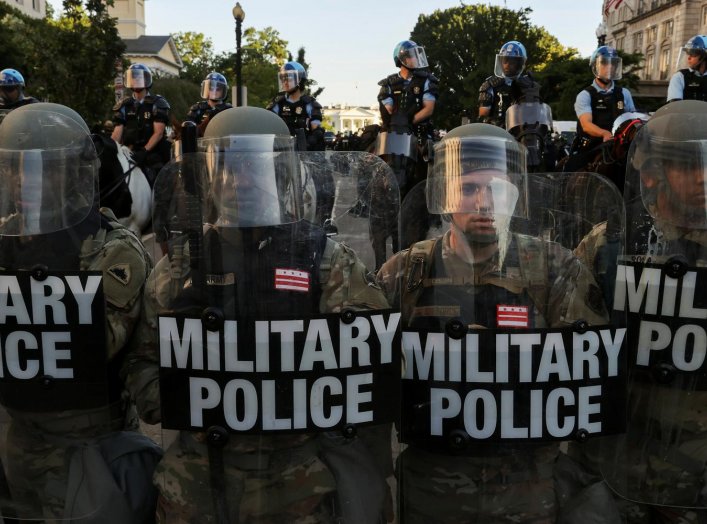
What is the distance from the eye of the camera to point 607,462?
8.04 ft

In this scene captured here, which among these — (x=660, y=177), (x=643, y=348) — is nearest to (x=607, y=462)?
(x=643, y=348)

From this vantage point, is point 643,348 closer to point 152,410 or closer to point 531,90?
point 152,410

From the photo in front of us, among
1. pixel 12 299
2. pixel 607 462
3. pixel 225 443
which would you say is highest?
pixel 12 299

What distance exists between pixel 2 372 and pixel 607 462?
1.92 meters

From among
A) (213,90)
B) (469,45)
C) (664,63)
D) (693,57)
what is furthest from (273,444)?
(664,63)

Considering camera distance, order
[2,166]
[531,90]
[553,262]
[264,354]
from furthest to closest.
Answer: [531,90] < [2,166] < [553,262] < [264,354]

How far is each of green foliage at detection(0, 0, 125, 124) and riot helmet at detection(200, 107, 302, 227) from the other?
1870 centimetres

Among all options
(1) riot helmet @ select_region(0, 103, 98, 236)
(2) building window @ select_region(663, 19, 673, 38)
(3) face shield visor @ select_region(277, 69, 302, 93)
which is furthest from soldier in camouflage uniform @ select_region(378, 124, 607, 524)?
(2) building window @ select_region(663, 19, 673, 38)

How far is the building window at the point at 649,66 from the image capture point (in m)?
58.4

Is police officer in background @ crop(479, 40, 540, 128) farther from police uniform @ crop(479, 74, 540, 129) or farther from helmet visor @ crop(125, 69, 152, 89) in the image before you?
helmet visor @ crop(125, 69, 152, 89)

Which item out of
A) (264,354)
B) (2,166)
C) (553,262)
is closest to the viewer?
(264,354)

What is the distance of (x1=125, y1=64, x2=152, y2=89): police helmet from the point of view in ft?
30.2

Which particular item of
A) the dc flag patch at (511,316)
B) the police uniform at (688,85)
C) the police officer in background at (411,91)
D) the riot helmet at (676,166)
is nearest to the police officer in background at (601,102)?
the police uniform at (688,85)

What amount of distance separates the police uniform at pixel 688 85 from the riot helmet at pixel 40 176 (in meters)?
6.10
